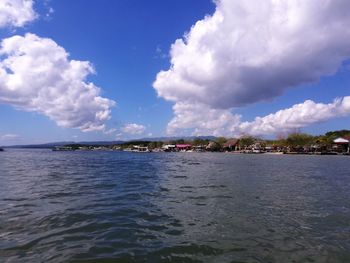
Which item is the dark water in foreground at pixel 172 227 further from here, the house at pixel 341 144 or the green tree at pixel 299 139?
the green tree at pixel 299 139

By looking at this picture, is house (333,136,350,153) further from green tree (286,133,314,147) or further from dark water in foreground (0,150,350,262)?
dark water in foreground (0,150,350,262)

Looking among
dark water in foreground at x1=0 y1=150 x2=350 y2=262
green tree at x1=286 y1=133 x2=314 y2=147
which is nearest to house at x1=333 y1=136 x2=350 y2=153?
green tree at x1=286 y1=133 x2=314 y2=147

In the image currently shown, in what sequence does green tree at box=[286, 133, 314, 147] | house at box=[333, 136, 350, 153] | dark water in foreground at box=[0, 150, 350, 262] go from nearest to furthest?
dark water in foreground at box=[0, 150, 350, 262] → house at box=[333, 136, 350, 153] → green tree at box=[286, 133, 314, 147]

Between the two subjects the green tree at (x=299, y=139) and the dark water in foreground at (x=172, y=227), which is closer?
the dark water in foreground at (x=172, y=227)

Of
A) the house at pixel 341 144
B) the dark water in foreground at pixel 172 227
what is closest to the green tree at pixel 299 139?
the house at pixel 341 144

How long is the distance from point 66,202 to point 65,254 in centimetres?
890

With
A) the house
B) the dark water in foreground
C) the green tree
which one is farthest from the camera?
the green tree

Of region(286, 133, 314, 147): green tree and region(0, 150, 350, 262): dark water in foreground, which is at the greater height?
region(286, 133, 314, 147): green tree

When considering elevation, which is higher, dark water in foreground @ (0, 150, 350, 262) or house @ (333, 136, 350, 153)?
house @ (333, 136, 350, 153)

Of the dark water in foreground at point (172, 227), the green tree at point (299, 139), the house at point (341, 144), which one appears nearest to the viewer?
the dark water in foreground at point (172, 227)

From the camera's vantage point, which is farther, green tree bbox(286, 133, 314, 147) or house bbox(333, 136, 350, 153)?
green tree bbox(286, 133, 314, 147)

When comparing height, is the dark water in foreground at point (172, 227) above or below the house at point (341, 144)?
below

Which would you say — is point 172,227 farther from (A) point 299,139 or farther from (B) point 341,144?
(A) point 299,139

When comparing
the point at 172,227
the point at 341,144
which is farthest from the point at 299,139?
the point at 172,227
